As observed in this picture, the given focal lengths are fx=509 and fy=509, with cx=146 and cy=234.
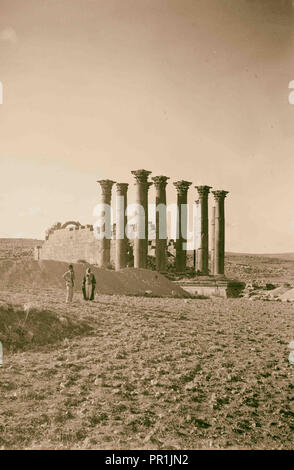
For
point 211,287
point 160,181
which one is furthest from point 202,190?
point 211,287

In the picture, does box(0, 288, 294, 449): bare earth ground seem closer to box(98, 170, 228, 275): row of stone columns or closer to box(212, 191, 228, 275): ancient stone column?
box(98, 170, 228, 275): row of stone columns

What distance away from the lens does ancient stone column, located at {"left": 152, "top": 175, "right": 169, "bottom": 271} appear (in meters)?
34.8

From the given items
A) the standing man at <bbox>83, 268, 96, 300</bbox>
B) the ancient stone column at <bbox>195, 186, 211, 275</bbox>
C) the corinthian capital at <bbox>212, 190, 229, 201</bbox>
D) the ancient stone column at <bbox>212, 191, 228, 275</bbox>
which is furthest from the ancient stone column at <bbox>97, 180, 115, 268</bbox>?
the standing man at <bbox>83, 268, 96, 300</bbox>

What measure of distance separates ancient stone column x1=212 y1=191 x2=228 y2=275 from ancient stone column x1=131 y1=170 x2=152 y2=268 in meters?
7.01

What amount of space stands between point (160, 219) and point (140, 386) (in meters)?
26.9

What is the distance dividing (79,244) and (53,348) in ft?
105

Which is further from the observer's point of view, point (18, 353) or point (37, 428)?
point (18, 353)

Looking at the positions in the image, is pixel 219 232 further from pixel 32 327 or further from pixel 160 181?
pixel 32 327

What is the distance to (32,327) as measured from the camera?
1167 centimetres

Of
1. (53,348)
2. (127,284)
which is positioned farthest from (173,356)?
(127,284)

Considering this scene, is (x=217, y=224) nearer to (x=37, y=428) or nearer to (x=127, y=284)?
(x=127, y=284)

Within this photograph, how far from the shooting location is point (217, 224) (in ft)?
126

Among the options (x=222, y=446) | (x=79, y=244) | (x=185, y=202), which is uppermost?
(x=185, y=202)

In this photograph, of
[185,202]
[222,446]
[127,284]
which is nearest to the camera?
[222,446]
